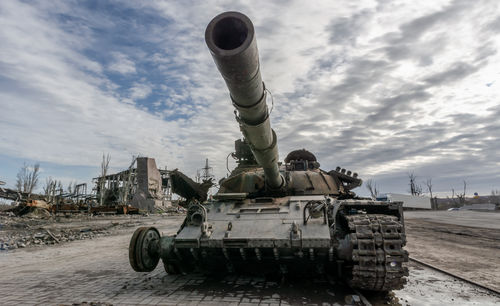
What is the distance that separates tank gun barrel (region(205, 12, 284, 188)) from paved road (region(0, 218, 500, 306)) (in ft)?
9.27

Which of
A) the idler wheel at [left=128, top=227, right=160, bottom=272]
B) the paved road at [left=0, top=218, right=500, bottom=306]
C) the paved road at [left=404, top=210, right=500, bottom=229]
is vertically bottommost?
the paved road at [left=404, top=210, right=500, bottom=229]

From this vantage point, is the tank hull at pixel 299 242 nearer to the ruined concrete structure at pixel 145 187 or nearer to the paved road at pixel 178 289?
the paved road at pixel 178 289

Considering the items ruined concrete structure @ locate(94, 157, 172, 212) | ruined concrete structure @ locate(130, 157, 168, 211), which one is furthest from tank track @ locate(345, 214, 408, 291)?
ruined concrete structure @ locate(130, 157, 168, 211)

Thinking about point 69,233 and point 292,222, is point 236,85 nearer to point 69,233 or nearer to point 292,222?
point 292,222

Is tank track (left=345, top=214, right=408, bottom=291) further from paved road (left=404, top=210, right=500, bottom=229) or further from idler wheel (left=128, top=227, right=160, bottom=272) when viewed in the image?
paved road (left=404, top=210, right=500, bottom=229)

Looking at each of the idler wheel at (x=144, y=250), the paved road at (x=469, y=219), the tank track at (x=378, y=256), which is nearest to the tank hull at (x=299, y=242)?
the tank track at (x=378, y=256)

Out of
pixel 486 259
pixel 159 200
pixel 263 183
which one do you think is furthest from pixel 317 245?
pixel 159 200

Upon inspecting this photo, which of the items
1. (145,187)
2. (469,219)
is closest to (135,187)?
(145,187)

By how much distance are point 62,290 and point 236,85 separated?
5182mm

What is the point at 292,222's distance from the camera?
5348 millimetres

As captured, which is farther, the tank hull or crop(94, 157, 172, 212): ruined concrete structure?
crop(94, 157, 172, 212): ruined concrete structure

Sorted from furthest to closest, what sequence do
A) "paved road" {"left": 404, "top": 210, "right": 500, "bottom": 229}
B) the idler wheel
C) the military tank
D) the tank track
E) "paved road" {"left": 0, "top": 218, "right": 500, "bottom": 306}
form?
1. "paved road" {"left": 404, "top": 210, "right": 500, "bottom": 229}
2. the idler wheel
3. "paved road" {"left": 0, "top": 218, "right": 500, "bottom": 306}
4. the tank track
5. the military tank

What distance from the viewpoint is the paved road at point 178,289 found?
16.4 ft

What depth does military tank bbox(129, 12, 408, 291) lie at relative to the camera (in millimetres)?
3262
